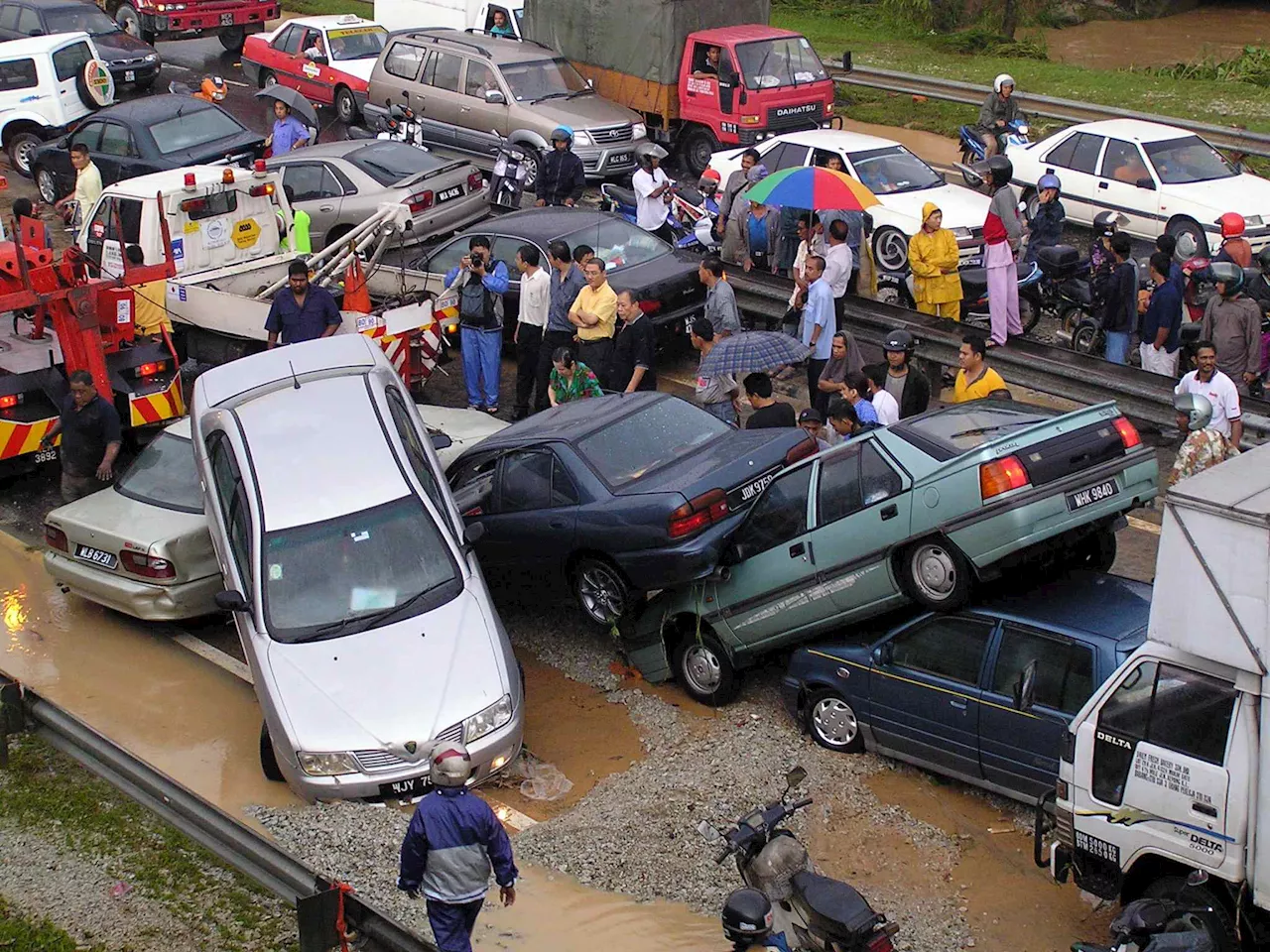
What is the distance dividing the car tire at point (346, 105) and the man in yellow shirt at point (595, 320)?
511 inches

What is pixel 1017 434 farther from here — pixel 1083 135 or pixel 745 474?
pixel 1083 135

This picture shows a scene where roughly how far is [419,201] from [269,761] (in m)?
9.76

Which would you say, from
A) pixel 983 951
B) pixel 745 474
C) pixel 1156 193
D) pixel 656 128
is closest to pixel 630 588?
pixel 745 474

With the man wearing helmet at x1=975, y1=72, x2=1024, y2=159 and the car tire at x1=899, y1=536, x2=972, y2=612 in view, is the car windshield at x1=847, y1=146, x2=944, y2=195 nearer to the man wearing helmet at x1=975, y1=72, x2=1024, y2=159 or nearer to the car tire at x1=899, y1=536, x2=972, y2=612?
the man wearing helmet at x1=975, y1=72, x2=1024, y2=159

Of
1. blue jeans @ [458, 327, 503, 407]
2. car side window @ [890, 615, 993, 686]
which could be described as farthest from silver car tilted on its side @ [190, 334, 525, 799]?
blue jeans @ [458, 327, 503, 407]

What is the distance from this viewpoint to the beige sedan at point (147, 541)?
38.3 feet

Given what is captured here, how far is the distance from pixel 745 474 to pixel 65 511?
5.26m

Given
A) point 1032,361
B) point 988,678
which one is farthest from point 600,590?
point 1032,361

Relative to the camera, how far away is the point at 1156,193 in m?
18.3

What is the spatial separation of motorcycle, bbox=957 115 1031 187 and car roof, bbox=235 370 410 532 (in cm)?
1176

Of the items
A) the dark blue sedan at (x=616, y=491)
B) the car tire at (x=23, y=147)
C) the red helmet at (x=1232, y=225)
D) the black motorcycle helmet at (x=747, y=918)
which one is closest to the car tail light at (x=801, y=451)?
the dark blue sedan at (x=616, y=491)

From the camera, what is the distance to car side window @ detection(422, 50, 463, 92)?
22.7 m

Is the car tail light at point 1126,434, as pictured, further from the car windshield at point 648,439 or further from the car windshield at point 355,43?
the car windshield at point 355,43

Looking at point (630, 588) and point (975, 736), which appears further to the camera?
point (630, 588)
